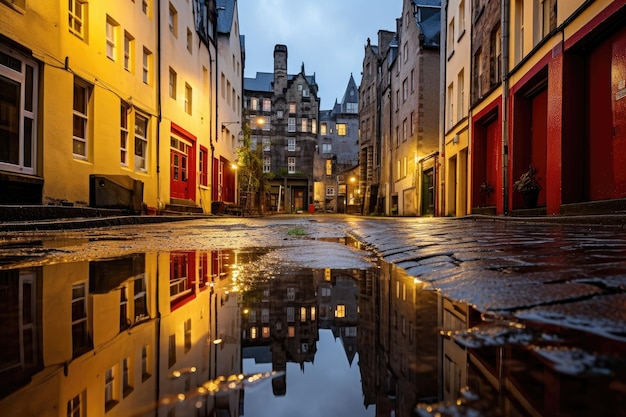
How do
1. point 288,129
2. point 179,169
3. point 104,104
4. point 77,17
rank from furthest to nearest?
point 288,129 → point 179,169 → point 104,104 → point 77,17

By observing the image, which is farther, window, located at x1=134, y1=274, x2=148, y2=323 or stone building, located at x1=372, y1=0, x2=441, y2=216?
stone building, located at x1=372, y1=0, x2=441, y2=216

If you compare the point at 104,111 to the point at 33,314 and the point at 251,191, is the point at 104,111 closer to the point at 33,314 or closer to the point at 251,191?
the point at 33,314

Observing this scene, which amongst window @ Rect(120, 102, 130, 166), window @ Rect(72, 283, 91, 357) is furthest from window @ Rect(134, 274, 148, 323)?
window @ Rect(120, 102, 130, 166)

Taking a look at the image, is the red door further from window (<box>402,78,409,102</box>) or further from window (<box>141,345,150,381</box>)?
window (<box>402,78,409,102</box>)

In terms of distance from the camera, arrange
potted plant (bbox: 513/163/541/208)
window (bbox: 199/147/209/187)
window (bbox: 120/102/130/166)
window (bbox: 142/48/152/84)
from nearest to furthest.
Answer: potted plant (bbox: 513/163/541/208)
window (bbox: 120/102/130/166)
window (bbox: 142/48/152/84)
window (bbox: 199/147/209/187)

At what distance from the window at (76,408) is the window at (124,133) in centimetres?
1141

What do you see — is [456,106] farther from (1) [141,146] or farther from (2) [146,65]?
(1) [141,146]

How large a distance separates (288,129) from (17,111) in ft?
123

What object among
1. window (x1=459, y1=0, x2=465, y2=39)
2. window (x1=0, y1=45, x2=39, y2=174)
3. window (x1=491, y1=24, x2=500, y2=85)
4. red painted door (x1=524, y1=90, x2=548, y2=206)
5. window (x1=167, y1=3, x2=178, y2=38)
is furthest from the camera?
window (x1=459, y1=0, x2=465, y2=39)

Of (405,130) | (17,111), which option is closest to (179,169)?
(17,111)

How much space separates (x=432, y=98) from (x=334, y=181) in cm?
2716

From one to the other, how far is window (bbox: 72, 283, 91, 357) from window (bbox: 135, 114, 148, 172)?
1119 cm

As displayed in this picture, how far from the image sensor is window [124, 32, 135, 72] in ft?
36.7

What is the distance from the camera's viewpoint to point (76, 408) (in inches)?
26.8
